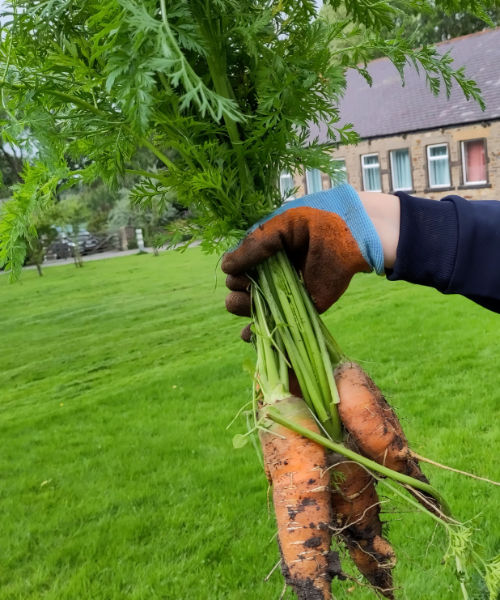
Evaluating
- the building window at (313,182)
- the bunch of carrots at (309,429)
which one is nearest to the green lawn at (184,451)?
the bunch of carrots at (309,429)

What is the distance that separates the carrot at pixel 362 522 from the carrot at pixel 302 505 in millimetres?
Answer: 149

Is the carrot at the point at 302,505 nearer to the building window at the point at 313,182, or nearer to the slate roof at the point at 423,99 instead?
the slate roof at the point at 423,99

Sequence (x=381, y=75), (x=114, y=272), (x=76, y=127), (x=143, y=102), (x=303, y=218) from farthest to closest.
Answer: (x=381, y=75) < (x=114, y=272) < (x=303, y=218) < (x=76, y=127) < (x=143, y=102)

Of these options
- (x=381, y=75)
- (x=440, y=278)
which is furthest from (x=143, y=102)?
(x=381, y=75)

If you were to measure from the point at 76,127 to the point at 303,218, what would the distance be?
869mm

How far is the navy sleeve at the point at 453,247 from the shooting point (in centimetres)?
210

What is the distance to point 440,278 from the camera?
2.15 meters

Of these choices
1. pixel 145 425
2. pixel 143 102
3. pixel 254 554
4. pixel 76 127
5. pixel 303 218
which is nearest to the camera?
pixel 143 102

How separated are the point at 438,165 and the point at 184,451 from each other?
60.6 feet

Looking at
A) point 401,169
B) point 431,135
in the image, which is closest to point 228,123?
point 431,135

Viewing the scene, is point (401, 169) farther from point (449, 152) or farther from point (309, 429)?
point (309, 429)

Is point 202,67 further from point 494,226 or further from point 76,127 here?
point 494,226

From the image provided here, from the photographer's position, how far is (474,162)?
19.9m

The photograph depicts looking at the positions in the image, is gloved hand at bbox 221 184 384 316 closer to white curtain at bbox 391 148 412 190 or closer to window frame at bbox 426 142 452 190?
window frame at bbox 426 142 452 190
